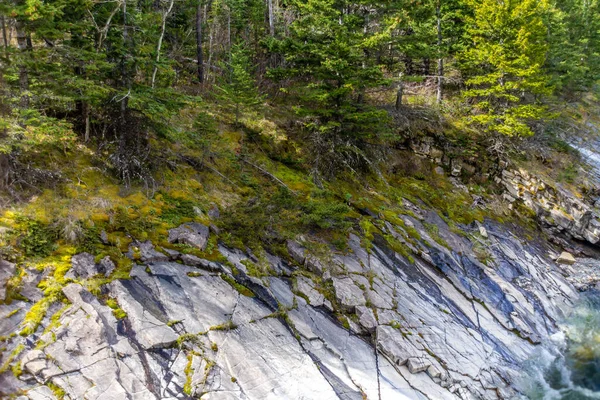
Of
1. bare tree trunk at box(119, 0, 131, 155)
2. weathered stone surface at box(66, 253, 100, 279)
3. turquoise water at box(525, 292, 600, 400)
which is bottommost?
turquoise water at box(525, 292, 600, 400)

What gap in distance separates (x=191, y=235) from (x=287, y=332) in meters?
3.30

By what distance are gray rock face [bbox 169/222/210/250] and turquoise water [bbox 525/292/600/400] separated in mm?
9459

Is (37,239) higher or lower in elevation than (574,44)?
lower

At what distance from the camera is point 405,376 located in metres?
8.45

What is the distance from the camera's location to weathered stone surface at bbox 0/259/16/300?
250 inches

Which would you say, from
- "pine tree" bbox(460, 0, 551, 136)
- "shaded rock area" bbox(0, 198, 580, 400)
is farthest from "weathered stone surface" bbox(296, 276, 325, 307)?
"pine tree" bbox(460, 0, 551, 136)

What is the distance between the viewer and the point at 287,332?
26.3 feet

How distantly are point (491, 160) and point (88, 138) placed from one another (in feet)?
61.7

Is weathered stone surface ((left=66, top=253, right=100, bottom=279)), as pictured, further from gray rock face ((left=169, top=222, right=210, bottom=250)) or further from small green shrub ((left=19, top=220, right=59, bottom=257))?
gray rock face ((left=169, top=222, right=210, bottom=250))

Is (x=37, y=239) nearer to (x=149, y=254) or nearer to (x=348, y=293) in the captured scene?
(x=149, y=254)

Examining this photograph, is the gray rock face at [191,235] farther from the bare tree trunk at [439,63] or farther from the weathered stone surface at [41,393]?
the bare tree trunk at [439,63]

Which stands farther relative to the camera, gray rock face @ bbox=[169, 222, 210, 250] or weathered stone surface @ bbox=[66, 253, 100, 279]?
gray rock face @ bbox=[169, 222, 210, 250]

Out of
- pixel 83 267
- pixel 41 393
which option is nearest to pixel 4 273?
pixel 83 267

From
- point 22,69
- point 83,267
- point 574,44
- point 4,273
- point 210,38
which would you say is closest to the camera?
point 4,273
